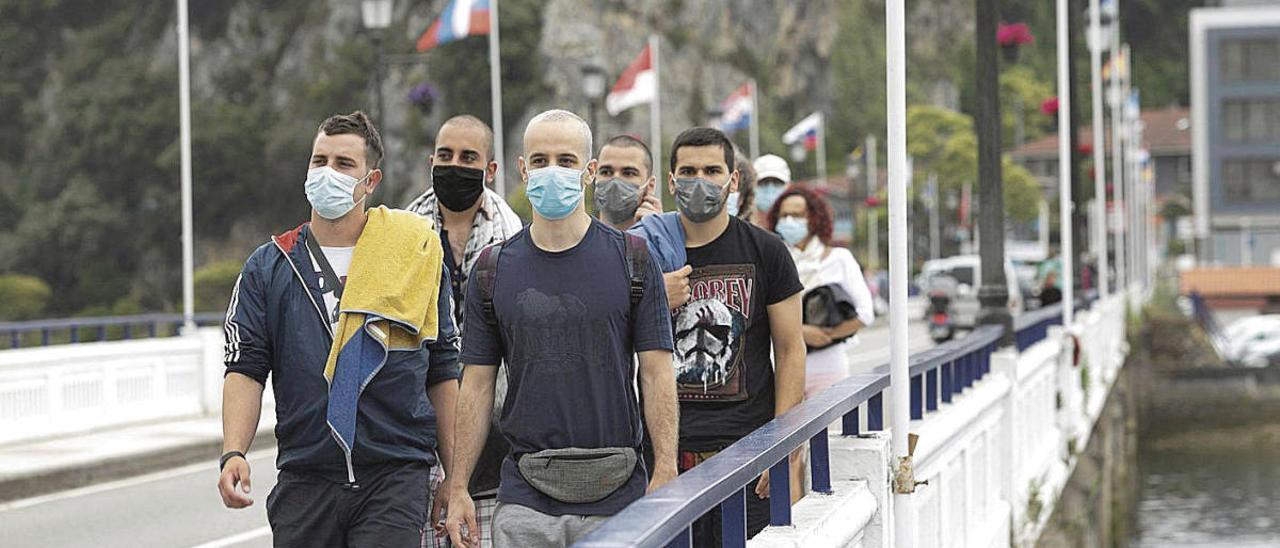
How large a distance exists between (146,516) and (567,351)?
901cm

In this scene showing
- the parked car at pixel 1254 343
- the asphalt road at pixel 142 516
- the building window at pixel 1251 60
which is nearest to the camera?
the asphalt road at pixel 142 516

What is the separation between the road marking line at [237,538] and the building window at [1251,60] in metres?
108

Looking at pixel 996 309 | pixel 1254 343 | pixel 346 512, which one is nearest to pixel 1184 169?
pixel 1254 343

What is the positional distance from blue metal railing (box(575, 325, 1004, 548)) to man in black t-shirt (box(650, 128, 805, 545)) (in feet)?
0.70

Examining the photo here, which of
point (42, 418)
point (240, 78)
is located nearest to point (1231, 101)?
point (240, 78)

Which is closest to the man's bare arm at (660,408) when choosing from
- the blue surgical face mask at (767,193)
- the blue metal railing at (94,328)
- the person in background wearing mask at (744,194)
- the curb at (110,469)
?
the person in background wearing mask at (744,194)

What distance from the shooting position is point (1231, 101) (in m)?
113

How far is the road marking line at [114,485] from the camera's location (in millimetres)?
14398

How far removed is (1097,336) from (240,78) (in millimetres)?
73526

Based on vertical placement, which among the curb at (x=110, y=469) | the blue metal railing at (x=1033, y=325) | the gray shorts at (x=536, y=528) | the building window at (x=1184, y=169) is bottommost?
the curb at (x=110, y=469)

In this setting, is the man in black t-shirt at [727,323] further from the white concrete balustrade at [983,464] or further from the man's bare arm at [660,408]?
the man's bare arm at [660,408]

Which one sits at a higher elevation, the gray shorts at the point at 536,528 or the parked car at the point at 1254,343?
the gray shorts at the point at 536,528

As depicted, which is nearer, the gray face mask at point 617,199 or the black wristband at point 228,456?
the black wristband at point 228,456

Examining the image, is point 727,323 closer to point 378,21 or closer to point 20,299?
point 378,21
